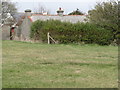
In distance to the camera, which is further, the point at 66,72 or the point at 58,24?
the point at 58,24

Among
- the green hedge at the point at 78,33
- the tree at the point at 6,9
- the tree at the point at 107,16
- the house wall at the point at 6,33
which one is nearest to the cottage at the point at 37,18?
the house wall at the point at 6,33

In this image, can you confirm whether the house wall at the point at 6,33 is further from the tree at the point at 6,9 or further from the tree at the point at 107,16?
the tree at the point at 107,16

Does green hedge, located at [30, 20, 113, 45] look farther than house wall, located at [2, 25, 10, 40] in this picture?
No

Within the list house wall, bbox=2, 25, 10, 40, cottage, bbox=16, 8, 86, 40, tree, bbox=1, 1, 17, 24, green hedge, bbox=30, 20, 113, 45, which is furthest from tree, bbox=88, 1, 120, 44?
tree, bbox=1, 1, 17, 24

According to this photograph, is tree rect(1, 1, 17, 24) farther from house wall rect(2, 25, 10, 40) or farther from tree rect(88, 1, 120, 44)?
tree rect(88, 1, 120, 44)

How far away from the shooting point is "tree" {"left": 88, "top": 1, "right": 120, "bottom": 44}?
111ft

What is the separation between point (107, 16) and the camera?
36031 millimetres

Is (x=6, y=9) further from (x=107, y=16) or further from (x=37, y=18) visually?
(x=107, y=16)

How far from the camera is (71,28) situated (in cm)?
3356

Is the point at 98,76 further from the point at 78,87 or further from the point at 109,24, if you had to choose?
the point at 109,24

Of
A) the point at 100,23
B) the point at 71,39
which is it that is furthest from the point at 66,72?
the point at 100,23

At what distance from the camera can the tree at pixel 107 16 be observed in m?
33.7

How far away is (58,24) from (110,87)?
2639 cm

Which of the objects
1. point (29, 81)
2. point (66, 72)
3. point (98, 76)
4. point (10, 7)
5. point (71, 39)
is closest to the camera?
point (29, 81)
